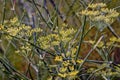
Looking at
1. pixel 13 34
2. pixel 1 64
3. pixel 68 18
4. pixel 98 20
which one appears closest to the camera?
pixel 98 20

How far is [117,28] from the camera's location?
3336 millimetres

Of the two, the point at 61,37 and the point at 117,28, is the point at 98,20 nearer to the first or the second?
the point at 61,37

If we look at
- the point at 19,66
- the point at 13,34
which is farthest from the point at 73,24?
the point at 13,34

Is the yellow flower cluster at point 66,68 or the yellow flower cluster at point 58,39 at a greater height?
the yellow flower cluster at point 58,39

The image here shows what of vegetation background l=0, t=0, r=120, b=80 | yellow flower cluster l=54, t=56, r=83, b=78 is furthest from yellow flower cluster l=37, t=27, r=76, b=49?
yellow flower cluster l=54, t=56, r=83, b=78

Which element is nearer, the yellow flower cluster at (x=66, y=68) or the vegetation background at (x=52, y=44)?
the yellow flower cluster at (x=66, y=68)

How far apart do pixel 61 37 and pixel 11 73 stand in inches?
20.4

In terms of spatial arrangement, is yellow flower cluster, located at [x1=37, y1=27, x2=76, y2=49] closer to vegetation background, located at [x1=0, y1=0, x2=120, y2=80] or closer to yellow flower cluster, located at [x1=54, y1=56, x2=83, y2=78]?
vegetation background, located at [x1=0, y1=0, x2=120, y2=80]

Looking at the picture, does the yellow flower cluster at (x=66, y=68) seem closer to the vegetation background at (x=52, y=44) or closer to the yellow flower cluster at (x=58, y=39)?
the vegetation background at (x=52, y=44)

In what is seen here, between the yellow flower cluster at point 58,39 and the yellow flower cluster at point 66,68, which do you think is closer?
the yellow flower cluster at point 66,68

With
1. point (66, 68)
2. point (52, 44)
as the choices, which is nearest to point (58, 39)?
point (52, 44)

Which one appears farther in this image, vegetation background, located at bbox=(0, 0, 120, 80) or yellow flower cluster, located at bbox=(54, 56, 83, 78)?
vegetation background, located at bbox=(0, 0, 120, 80)

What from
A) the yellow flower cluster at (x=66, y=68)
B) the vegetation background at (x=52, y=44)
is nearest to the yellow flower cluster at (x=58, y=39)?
the vegetation background at (x=52, y=44)

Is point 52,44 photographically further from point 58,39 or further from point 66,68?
point 66,68
